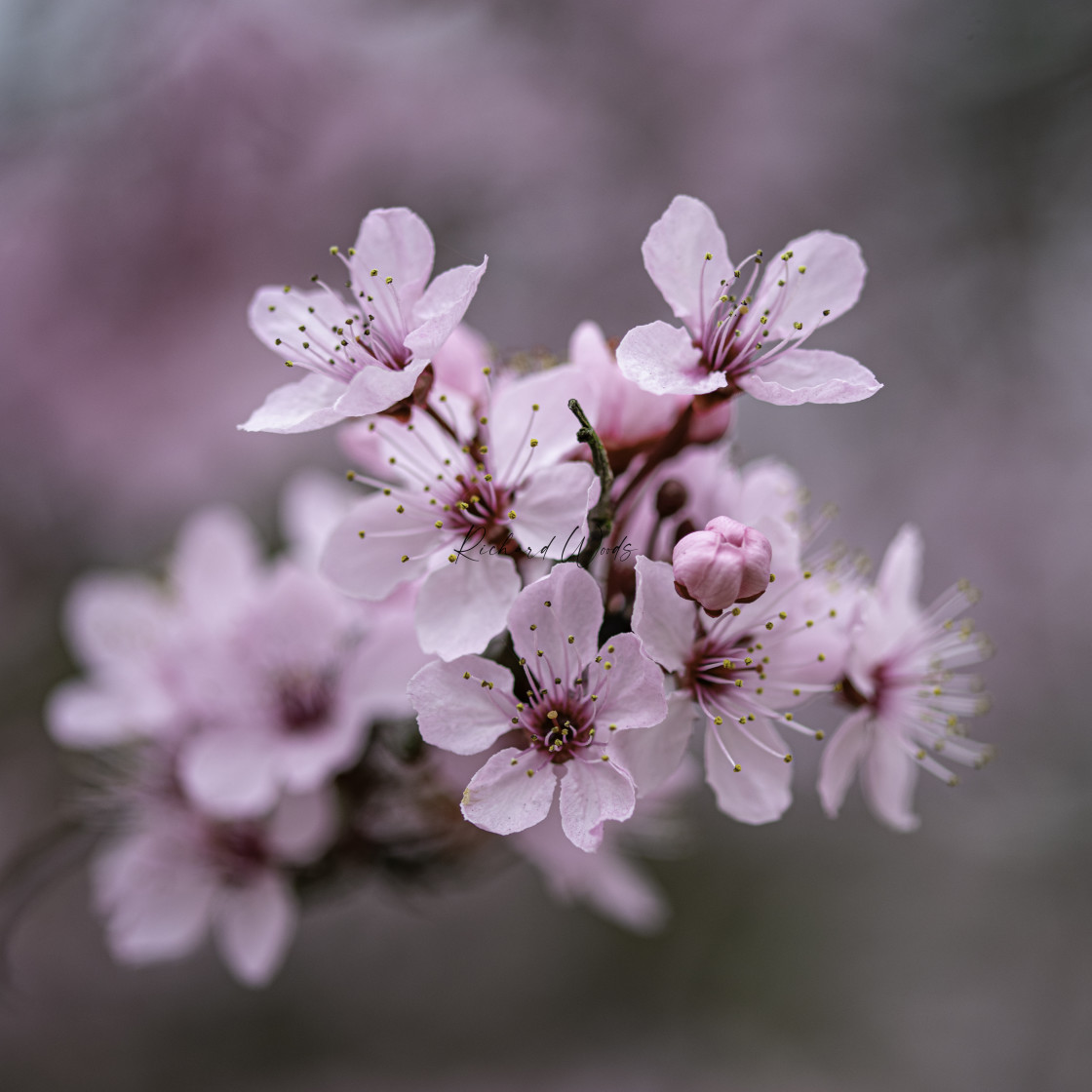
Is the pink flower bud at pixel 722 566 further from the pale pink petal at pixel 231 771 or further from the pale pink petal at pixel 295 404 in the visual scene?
the pale pink petal at pixel 231 771

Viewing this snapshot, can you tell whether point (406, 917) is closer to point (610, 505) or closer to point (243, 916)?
point (243, 916)

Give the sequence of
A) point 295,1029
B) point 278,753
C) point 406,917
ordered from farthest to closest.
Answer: point 406,917 < point 295,1029 < point 278,753

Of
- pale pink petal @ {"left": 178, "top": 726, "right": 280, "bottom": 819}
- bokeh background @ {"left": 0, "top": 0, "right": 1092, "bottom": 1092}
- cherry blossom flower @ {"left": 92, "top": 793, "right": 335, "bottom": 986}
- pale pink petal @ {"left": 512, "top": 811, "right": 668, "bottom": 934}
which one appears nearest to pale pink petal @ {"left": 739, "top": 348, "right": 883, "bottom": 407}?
pale pink petal @ {"left": 512, "top": 811, "right": 668, "bottom": 934}

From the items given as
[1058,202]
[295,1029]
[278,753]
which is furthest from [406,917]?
[1058,202]

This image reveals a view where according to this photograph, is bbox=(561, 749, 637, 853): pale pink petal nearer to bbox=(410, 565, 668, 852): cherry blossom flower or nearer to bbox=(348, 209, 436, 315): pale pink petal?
bbox=(410, 565, 668, 852): cherry blossom flower

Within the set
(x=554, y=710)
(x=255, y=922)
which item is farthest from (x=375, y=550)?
(x=255, y=922)

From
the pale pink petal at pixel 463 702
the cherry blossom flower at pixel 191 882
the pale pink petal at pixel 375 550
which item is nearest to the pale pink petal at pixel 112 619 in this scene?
the cherry blossom flower at pixel 191 882

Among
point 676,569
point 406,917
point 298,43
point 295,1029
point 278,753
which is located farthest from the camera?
point 406,917
